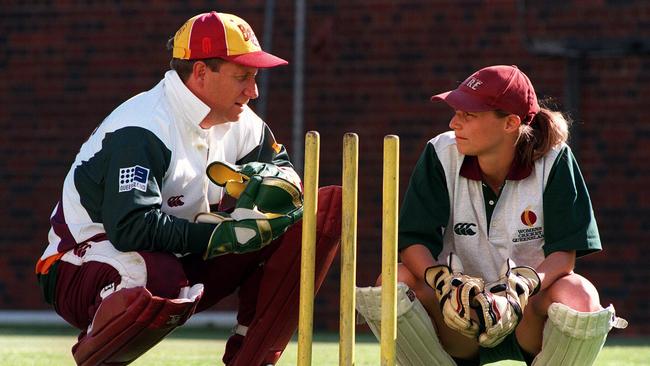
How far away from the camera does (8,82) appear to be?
888 centimetres

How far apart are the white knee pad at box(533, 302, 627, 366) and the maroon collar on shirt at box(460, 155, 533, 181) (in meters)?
0.50

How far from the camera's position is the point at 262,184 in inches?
157

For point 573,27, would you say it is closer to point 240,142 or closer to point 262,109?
point 262,109

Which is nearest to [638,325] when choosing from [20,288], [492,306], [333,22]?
[333,22]

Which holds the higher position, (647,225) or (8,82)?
(8,82)

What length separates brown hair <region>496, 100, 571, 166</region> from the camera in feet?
13.2

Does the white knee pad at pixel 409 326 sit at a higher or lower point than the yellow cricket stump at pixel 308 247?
lower

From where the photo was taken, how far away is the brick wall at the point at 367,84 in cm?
820

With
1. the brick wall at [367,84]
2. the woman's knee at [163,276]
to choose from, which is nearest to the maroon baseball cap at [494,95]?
the woman's knee at [163,276]

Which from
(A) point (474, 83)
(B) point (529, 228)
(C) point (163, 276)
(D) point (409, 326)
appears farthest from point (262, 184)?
(B) point (529, 228)

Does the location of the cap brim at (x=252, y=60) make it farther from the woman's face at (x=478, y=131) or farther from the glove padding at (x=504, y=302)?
the glove padding at (x=504, y=302)

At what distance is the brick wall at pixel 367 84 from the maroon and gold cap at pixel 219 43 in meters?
4.22

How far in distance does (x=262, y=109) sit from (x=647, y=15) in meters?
2.66

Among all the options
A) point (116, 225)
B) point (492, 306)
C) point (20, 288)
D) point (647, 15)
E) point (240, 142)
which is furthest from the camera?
point (20, 288)
